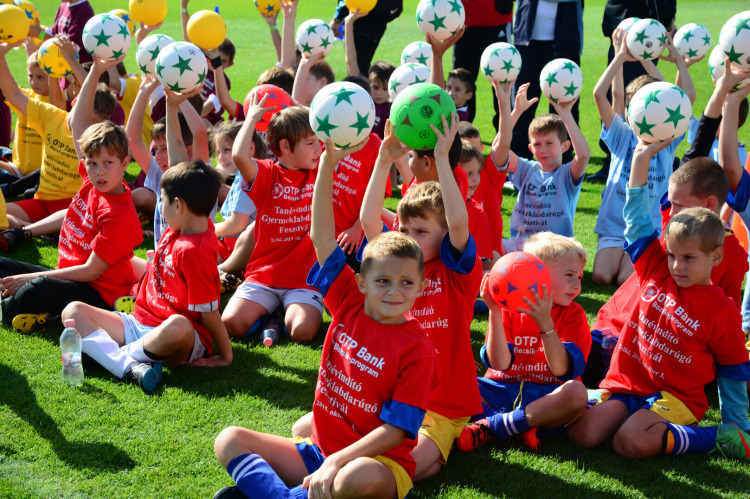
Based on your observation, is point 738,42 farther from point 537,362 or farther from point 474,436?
point 474,436

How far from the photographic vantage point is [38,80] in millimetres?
9445

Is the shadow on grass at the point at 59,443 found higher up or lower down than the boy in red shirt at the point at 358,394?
lower down

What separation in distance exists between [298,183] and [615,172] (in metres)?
3.45

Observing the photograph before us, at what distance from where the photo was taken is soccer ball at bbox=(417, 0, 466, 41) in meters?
7.43

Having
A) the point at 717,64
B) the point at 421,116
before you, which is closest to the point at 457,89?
the point at 717,64

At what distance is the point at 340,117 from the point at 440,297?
1186 mm

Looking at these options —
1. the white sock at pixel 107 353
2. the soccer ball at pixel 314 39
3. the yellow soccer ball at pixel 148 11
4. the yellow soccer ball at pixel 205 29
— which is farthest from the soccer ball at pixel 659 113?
the yellow soccer ball at pixel 148 11

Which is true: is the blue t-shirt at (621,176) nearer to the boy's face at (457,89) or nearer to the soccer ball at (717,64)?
the soccer ball at (717,64)

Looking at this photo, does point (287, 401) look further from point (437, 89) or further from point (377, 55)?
point (377, 55)

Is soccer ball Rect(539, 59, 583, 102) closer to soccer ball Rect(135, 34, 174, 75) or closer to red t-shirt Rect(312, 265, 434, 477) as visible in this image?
soccer ball Rect(135, 34, 174, 75)

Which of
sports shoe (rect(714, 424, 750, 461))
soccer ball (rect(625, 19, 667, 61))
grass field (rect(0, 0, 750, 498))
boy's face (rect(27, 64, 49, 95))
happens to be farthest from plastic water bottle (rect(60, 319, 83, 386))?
soccer ball (rect(625, 19, 667, 61))

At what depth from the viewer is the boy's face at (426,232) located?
13.8 feet

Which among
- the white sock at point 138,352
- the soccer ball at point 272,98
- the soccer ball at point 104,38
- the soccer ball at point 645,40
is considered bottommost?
the white sock at point 138,352

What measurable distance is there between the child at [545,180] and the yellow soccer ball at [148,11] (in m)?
4.06
